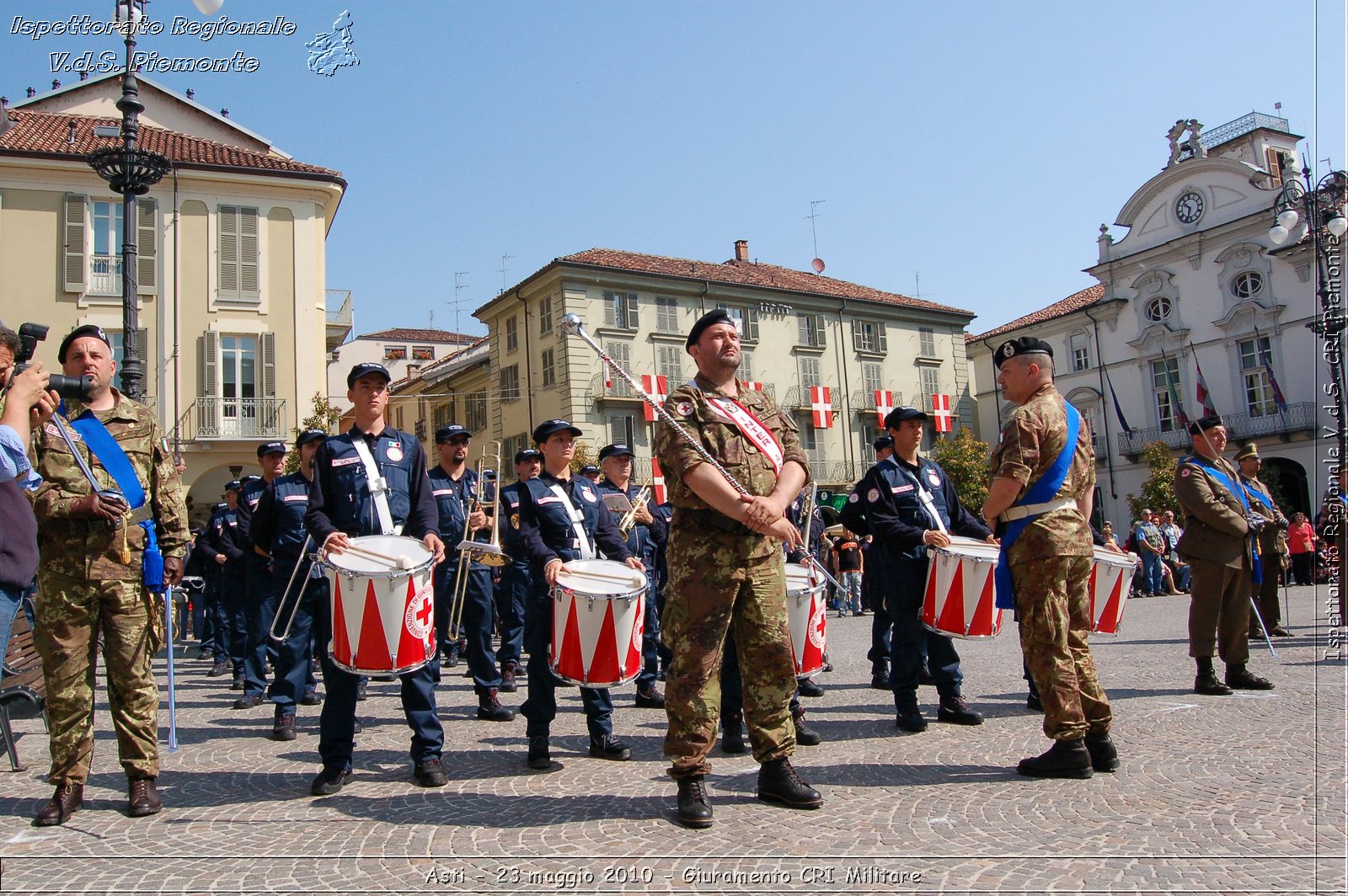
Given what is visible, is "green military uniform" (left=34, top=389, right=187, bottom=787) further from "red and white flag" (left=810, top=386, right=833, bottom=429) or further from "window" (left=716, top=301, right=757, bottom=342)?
"red and white flag" (left=810, top=386, right=833, bottom=429)

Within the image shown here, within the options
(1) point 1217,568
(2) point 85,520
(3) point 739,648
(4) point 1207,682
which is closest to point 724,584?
(3) point 739,648

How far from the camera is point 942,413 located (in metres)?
50.9

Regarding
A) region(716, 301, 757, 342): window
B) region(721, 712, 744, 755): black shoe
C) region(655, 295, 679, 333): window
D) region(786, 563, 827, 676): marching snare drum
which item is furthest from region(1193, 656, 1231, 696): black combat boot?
region(716, 301, 757, 342): window

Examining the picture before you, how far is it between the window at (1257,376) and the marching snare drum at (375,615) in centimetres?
4124

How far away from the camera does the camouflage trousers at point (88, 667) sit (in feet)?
15.6

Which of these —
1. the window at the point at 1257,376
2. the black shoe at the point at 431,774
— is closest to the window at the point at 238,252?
the black shoe at the point at 431,774

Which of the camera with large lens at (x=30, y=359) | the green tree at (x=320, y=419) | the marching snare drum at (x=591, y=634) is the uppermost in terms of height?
the green tree at (x=320, y=419)

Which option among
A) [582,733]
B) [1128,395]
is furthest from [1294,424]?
[582,733]

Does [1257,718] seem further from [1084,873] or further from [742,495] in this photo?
[742,495]

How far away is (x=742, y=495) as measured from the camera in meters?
4.50

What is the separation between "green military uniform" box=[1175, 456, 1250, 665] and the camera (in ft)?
24.8

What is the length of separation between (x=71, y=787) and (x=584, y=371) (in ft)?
123

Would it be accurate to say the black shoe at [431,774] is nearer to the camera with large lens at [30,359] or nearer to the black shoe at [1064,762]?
the camera with large lens at [30,359]

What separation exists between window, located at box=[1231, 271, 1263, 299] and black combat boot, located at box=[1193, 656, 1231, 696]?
36728mm
